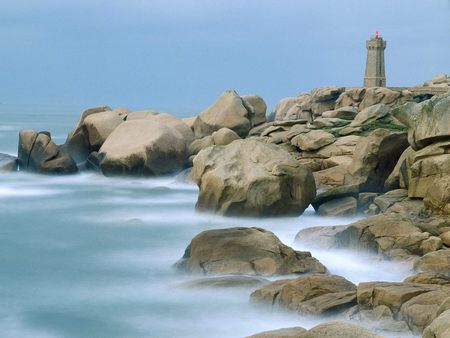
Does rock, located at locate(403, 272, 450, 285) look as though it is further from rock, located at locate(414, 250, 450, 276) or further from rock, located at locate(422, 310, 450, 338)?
rock, located at locate(422, 310, 450, 338)

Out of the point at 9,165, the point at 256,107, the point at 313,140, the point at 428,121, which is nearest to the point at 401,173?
the point at 428,121

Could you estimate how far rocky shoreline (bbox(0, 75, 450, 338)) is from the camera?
935cm

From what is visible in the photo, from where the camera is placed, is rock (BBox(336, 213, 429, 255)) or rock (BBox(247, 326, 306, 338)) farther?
rock (BBox(336, 213, 429, 255))

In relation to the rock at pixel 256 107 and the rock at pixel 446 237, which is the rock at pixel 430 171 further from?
the rock at pixel 256 107

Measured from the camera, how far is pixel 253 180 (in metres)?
16.1

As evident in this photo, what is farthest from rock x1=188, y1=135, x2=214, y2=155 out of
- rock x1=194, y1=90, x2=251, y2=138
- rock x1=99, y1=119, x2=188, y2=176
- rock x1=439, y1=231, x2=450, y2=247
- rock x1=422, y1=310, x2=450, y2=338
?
rock x1=422, y1=310, x2=450, y2=338

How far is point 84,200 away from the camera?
73.2ft

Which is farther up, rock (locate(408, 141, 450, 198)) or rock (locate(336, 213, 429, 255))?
rock (locate(408, 141, 450, 198))

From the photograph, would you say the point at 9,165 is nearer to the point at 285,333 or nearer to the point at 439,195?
the point at 439,195

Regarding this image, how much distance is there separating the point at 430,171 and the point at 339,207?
2.85m

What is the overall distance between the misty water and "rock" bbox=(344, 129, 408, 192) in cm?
163

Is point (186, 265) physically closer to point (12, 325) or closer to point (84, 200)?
point (12, 325)

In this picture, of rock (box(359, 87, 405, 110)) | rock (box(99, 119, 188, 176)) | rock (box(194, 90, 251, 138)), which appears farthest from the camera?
rock (box(359, 87, 405, 110))

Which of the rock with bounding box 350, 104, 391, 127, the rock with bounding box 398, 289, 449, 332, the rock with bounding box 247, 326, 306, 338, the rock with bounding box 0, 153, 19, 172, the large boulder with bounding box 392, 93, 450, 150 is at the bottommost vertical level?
the rock with bounding box 0, 153, 19, 172
